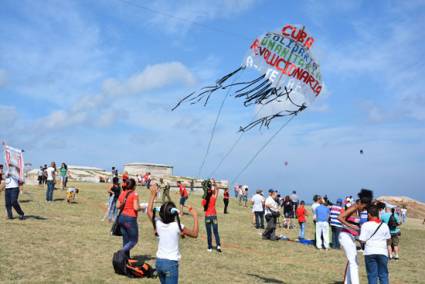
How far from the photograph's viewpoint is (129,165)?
168 feet

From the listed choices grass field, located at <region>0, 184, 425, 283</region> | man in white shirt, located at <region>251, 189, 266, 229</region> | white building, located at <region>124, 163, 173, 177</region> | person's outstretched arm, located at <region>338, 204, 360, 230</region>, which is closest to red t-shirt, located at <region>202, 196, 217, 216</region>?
grass field, located at <region>0, 184, 425, 283</region>

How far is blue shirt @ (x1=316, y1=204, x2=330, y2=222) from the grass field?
1123 millimetres

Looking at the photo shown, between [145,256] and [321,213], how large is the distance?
7194 mm

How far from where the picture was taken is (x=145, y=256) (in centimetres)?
1108

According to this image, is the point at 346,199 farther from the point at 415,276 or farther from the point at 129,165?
the point at 129,165

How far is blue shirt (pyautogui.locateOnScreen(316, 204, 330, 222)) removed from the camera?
15320 millimetres

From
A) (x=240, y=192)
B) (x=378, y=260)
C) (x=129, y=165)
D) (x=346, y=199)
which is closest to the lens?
(x=378, y=260)

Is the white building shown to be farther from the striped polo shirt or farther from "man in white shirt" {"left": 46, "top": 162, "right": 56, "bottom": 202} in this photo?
the striped polo shirt

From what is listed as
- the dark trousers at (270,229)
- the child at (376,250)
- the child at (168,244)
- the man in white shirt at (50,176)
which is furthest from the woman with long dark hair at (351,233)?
the man in white shirt at (50,176)

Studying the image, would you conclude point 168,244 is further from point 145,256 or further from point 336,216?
point 336,216

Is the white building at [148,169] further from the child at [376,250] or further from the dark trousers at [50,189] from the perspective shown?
the child at [376,250]

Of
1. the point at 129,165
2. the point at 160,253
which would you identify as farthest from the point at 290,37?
the point at 129,165

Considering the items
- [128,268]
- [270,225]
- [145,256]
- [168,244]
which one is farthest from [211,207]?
[168,244]

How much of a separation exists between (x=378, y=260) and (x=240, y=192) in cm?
2689
